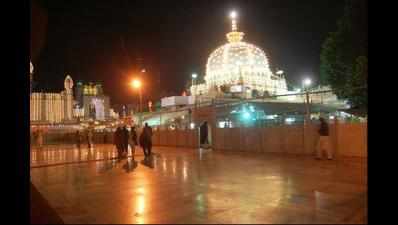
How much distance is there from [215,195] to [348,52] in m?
21.0

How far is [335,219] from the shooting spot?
536 cm

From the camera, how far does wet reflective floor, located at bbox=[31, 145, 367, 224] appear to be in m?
5.67

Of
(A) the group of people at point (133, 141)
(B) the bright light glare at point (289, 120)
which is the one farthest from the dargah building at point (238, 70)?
(B) the bright light glare at point (289, 120)

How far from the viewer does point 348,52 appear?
2456 cm

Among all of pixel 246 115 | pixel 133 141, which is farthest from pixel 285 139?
pixel 133 141

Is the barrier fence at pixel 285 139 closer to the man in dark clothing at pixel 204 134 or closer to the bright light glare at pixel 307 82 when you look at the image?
the man in dark clothing at pixel 204 134

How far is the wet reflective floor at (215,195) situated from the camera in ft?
18.6

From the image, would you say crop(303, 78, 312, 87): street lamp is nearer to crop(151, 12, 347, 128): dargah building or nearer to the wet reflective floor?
crop(151, 12, 347, 128): dargah building

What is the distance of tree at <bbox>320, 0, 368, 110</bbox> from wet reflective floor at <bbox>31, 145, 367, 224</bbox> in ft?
41.6

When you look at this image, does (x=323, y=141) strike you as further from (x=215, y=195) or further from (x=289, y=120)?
(x=215, y=195)
